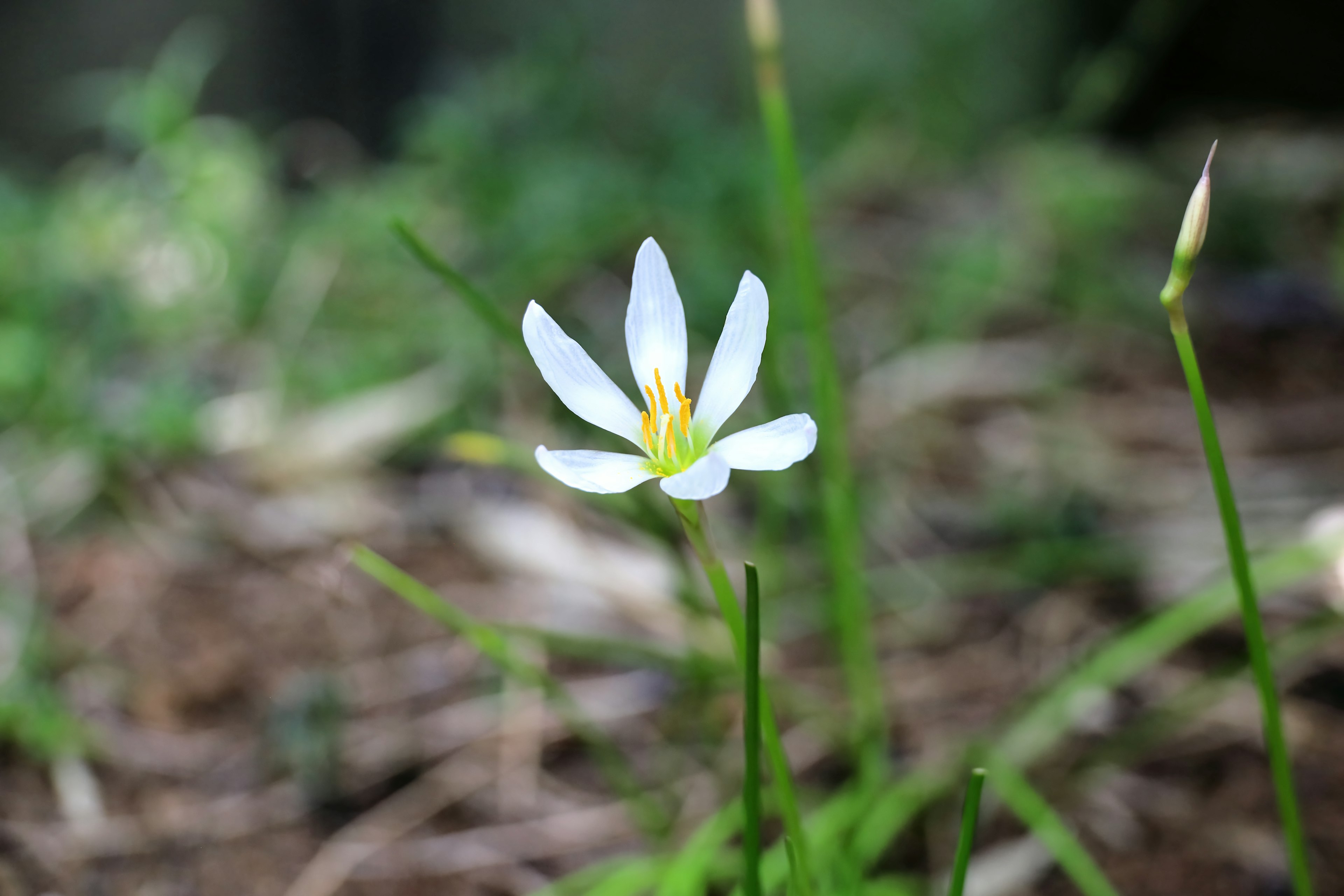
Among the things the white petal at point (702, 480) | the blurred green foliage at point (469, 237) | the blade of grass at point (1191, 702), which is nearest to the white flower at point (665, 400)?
the white petal at point (702, 480)

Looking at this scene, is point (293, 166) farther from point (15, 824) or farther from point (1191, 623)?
point (1191, 623)

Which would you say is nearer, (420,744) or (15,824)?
(15,824)

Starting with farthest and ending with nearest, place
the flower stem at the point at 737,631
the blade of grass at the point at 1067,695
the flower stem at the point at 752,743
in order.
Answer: the blade of grass at the point at 1067,695
the flower stem at the point at 737,631
the flower stem at the point at 752,743

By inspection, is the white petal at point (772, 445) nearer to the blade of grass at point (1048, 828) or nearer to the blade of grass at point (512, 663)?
the blade of grass at point (512, 663)

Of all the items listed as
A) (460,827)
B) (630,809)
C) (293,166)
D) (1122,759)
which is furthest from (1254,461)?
(293,166)

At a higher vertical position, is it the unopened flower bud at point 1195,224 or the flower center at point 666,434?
the unopened flower bud at point 1195,224

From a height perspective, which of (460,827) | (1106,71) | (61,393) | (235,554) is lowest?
(460,827)

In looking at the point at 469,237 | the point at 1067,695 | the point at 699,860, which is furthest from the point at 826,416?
the point at 469,237
